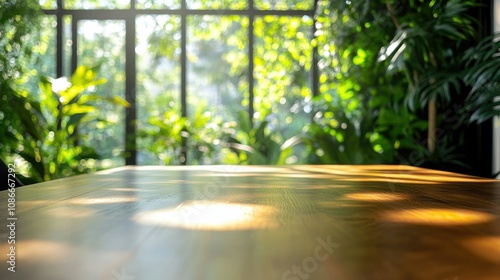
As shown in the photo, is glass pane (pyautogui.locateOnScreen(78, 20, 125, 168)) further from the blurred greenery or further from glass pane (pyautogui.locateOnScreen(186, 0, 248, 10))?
glass pane (pyautogui.locateOnScreen(186, 0, 248, 10))

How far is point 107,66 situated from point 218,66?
1.19m

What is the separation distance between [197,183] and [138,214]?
1.82 ft

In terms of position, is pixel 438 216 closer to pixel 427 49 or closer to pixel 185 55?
pixel 427 49

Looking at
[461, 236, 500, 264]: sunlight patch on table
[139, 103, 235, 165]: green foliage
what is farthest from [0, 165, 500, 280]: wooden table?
[139, 103, 235, 165]: green foliage

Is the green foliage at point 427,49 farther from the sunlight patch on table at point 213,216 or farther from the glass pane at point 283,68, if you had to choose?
the sunlight patch on table at point 213,216

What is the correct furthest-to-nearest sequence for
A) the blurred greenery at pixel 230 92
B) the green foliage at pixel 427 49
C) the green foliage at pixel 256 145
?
the green foliage at pixel 256 145 → the blurred greenery at pixel 230 92 → the green foliage at pixel 427 49

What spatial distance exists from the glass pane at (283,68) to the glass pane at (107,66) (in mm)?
1456

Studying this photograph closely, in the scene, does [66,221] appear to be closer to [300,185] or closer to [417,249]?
[417,249]

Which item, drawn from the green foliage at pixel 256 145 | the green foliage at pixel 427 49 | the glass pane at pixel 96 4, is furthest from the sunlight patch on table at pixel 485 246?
the glass pane at pixel 96 4

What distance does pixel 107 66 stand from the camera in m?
5.72

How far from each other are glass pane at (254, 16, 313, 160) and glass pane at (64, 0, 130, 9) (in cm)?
143

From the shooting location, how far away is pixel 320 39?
16.5 feet

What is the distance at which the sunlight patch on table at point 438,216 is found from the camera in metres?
0.69

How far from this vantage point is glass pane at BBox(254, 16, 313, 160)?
18.6ft
